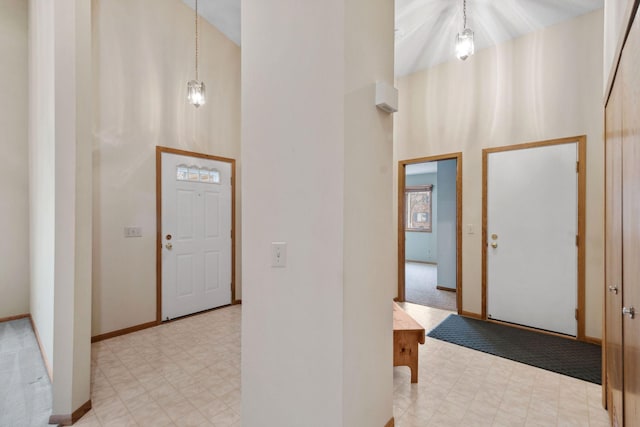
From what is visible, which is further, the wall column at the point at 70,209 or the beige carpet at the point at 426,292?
the beige carpet at the point at 426,292

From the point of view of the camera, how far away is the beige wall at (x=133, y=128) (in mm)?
3021

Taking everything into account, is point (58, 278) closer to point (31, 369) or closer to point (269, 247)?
point (31, 369)

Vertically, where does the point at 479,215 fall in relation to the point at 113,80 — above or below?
below

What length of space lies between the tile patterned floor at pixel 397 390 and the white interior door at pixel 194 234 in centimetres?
79

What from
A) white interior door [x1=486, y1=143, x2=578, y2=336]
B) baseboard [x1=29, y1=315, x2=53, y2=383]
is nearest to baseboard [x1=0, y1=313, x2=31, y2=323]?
baseboard [x1=29, y1=315, x2=53, y2=383]

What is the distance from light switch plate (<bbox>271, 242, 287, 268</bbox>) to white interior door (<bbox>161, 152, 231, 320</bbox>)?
263cm

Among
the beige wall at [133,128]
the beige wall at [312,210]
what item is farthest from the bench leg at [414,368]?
the beige wall at [133,128]

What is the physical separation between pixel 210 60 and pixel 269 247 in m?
3.60

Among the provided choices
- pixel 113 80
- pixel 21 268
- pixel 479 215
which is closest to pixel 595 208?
pixel 479 215

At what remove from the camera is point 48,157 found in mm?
2148

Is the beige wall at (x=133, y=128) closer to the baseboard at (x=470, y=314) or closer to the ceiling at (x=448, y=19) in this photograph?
the ceiling at (x=448, y=19)

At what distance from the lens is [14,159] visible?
11.5ft

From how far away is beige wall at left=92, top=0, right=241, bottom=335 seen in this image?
3.02m

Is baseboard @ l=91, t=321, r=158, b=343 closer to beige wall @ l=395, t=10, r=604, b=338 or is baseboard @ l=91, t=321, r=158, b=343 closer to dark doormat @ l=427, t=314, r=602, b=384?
dark doormat @ l=427, t=314, r=602, b=384
